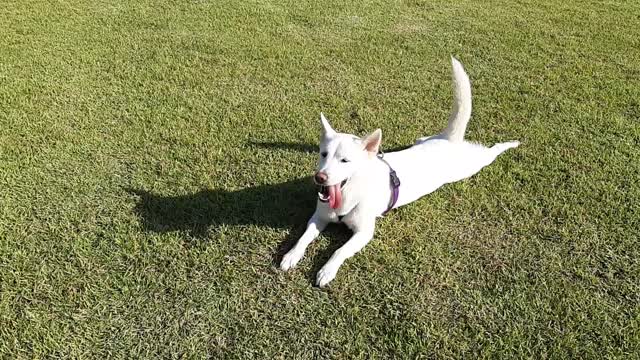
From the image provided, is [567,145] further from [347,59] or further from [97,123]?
[97,123]

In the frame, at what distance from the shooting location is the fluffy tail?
141 inches

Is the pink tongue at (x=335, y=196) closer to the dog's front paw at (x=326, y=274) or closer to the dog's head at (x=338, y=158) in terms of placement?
the dog's head at (x=338, y=158)

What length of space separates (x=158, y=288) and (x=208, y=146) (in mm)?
1490

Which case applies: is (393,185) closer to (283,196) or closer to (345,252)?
(345,252)

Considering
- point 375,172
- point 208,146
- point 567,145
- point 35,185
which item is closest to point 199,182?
point 208,146

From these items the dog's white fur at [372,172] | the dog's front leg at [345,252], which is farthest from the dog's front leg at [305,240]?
the dog's front leg at [345,252]

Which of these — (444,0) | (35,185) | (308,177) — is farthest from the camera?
(444,0)

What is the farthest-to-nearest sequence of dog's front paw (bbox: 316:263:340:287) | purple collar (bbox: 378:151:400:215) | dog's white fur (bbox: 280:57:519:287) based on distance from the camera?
purple collar (bbox: 378:151:400:215) < dog's front paw (bbox: 316:263:340:287) < dog's white fur (bbox: 280:57:519:287)

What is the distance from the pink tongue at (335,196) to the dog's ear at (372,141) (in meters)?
0.28

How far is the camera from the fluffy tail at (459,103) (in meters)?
3.57

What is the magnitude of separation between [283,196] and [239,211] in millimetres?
343

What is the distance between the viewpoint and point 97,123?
171 inches

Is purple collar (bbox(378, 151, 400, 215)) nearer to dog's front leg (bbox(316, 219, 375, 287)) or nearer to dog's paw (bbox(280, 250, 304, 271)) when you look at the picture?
dog's front leg (bbox(316, 219, 375, 287))

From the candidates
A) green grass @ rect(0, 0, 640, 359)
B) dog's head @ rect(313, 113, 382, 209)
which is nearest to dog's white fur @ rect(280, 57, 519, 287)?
dog's head @ rect(313, 113, 382, 209)
